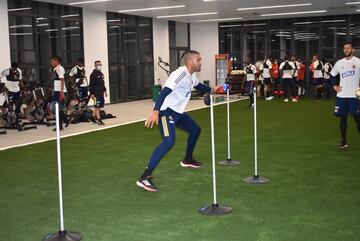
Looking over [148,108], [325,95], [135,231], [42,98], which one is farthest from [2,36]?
[325,95]

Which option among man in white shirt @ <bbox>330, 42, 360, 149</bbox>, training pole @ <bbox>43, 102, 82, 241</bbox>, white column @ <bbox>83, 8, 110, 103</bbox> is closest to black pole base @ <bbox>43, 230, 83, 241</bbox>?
training pole @ <bbox>43, 102, 82, 241</bbox>

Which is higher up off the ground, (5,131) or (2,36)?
(2,36)

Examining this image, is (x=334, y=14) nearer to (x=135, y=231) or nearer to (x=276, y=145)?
(x=276, y=145)

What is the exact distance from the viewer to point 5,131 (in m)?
10.4

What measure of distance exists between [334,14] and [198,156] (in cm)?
1516

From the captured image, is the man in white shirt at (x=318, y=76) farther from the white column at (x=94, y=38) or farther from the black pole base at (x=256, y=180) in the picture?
the black pole base at (x=256, y=180)

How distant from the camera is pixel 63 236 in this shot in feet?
12.6

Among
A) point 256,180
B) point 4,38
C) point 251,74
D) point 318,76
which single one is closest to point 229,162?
point 256,180


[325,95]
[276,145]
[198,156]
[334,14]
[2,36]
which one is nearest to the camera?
[198,156]

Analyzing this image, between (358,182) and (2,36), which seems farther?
(2,36)

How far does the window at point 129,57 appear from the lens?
18.0 metres

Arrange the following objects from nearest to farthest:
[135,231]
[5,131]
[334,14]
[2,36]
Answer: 1. [135,231]
2. [5,131]
3. [2,36]
4. [334,14]

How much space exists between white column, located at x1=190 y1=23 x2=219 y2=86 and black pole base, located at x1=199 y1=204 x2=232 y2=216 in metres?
18.8

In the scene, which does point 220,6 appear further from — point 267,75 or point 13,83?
point 13,83
